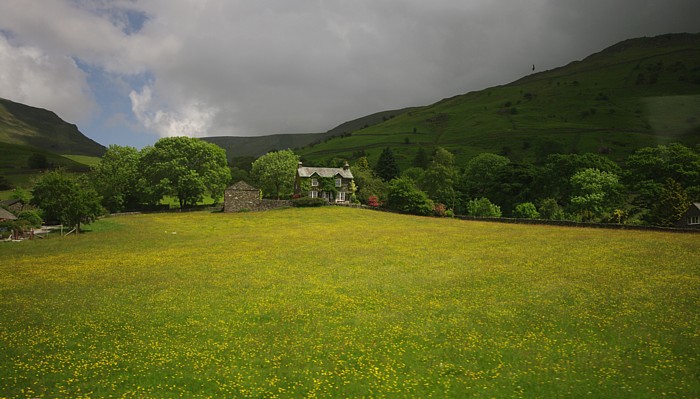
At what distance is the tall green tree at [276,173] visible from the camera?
106625 millimetres

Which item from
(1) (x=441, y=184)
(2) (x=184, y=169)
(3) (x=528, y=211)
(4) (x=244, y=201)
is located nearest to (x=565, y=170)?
(3) (x=528, y=211)

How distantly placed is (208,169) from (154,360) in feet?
255

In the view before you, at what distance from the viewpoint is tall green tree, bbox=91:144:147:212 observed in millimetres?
82625

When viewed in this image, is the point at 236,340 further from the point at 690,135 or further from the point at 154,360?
the point at 690,135

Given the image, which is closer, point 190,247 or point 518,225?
point 190,247

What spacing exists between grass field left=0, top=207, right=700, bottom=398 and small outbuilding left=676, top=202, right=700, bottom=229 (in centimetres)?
1830

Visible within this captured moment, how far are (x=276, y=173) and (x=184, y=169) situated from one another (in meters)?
27.8

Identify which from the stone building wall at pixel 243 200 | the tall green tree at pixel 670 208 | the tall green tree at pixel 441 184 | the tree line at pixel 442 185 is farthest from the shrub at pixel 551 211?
the stone building wall at pixel 243 200

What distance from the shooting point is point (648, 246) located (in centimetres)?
3797

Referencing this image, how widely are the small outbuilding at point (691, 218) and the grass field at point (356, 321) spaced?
18.3m

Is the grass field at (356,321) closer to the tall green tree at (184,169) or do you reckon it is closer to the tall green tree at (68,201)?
the tall green tree at (68,201)

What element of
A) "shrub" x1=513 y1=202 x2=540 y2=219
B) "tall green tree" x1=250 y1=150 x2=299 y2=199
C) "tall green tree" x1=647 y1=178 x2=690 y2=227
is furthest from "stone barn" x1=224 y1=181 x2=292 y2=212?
"tall green tree" x1=647 y1=178 x2=690 y2=227

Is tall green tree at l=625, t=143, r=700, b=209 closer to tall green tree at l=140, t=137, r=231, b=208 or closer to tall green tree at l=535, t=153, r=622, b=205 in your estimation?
tall green tree at l=535, t=153, r=622, b=205

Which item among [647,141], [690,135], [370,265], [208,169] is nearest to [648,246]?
[370,265]
